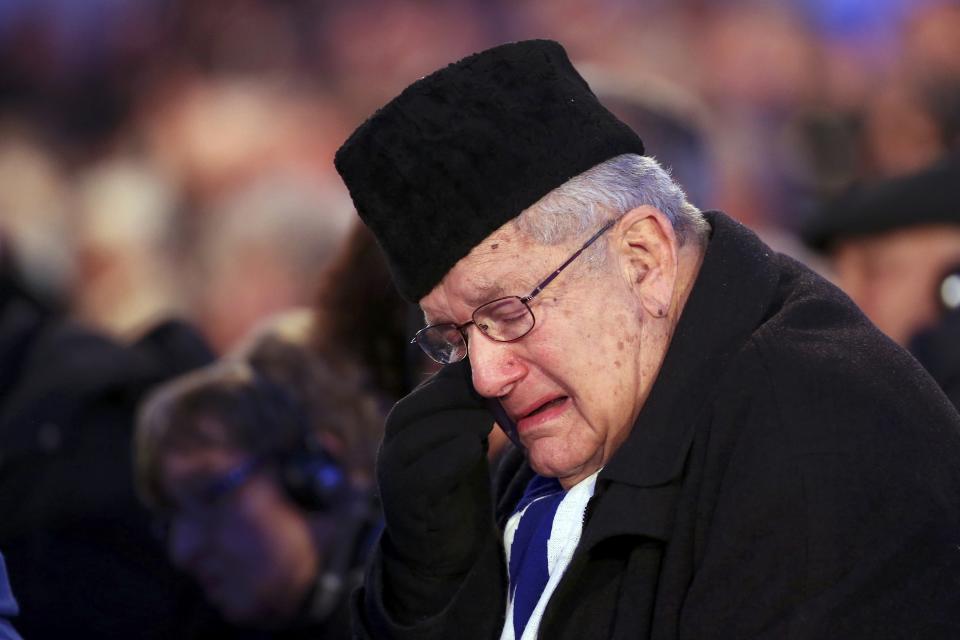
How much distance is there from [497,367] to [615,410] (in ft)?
0.66

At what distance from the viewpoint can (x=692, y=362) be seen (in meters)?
2.00

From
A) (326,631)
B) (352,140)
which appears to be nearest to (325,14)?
(326,631)

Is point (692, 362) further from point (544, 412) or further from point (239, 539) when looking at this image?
point (239, 539)

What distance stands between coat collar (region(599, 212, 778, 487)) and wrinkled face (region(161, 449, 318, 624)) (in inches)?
68.6

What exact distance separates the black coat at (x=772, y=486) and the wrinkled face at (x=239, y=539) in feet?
5.46

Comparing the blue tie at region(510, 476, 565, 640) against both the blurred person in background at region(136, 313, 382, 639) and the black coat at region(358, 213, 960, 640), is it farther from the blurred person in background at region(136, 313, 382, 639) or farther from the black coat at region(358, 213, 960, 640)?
the blurred person in background at region(136, 313, 382, 639)

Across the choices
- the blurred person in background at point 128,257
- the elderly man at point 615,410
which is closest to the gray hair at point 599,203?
the elderly man at point 615,410

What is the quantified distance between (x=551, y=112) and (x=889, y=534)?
80cm

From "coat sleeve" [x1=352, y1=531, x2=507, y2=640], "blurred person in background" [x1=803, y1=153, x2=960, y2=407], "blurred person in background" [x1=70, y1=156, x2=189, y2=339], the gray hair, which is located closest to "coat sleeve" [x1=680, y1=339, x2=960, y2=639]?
the gray hair

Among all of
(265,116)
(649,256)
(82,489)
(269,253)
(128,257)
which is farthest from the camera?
(265,116)

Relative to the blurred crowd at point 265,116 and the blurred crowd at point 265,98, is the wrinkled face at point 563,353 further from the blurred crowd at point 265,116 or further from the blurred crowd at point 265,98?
the blurred crowd at point 265,98

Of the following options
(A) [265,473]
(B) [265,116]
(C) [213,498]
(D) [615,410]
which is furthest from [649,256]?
(B) [265,116]

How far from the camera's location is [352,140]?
2.19 metres

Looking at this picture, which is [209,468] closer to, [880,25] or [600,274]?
[600,274]
